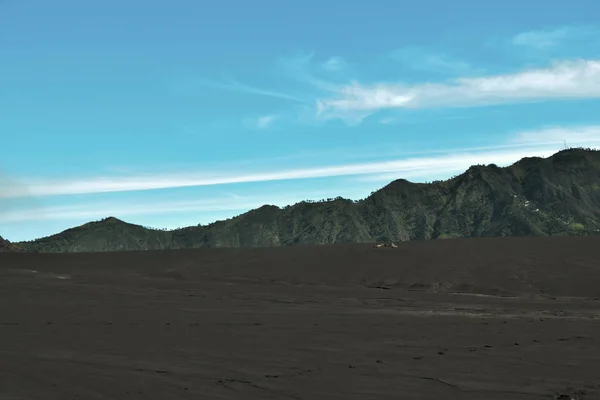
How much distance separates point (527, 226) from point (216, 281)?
170 metres

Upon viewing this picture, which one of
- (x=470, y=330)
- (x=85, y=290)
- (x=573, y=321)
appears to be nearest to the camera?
(x=470, y=330)

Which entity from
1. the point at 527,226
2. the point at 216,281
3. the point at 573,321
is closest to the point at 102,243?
the point at 527,226

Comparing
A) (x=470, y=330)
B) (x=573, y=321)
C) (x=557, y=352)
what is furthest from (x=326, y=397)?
(x=573, y=321)

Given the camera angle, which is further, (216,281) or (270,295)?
(216,281)

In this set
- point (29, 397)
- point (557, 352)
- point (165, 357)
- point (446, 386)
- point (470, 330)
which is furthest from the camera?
point (470, 330)

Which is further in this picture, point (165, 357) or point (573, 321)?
point (573, 321)

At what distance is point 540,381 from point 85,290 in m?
16.9

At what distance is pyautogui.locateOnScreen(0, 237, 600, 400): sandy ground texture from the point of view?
8.95 m

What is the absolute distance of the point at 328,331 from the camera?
1441 cm

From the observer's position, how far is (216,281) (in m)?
30.5

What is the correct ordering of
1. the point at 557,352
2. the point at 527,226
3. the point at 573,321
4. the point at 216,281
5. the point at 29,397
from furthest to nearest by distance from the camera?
1. the point at 527,226
2. the point at 216,281
3. the point at 573,321
4. the point at 557,352
5. the point at 29,397

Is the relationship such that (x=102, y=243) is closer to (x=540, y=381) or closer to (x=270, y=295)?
(x=270, y=295)

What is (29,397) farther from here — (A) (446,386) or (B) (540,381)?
(B) (540,381)

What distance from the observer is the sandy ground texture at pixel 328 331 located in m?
8.95
